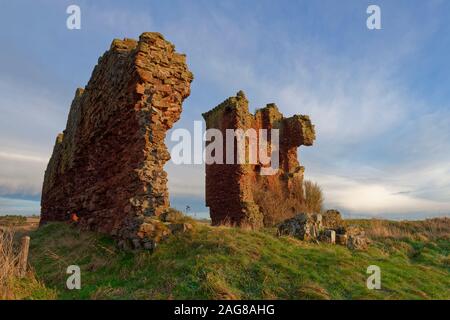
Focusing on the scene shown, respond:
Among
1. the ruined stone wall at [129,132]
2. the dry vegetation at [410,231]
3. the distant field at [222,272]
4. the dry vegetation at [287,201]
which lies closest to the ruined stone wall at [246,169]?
the dry vegetation at [287,201]

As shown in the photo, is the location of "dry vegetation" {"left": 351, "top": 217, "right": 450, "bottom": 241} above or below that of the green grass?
below

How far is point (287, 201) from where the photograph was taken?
19344 mm

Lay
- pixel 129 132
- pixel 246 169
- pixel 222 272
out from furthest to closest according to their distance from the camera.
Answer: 1. pixel 246 169
2. pixel 129 132
3. pixel 222 272

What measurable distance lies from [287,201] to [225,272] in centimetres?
1407

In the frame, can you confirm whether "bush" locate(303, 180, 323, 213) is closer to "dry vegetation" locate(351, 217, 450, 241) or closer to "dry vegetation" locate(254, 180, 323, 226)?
"dry vegetation" locate(254, 180, 323, 226)

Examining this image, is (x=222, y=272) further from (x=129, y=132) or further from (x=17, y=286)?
(x=129, y=132)

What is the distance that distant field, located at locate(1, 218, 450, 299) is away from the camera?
529cm

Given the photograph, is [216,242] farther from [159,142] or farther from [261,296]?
[159,142]

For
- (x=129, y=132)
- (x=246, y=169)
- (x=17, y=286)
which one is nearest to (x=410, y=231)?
(x=246, y=169)

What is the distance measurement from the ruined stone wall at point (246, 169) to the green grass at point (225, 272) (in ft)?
28.5

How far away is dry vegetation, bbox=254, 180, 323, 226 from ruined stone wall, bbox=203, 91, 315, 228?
1.12 ft

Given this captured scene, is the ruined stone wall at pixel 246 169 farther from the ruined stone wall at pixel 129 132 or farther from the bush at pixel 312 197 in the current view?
the ruined stone wall at pixel 129 132

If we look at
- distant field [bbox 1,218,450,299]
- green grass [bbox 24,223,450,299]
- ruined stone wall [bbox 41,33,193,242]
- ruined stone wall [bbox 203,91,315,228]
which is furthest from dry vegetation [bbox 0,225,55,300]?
ruined stone wall [bbox 203,91,315,228]

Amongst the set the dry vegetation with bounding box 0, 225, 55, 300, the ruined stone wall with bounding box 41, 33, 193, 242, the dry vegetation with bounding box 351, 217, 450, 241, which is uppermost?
the ruined stone wall with bounding box 41, 33, 193, 242
